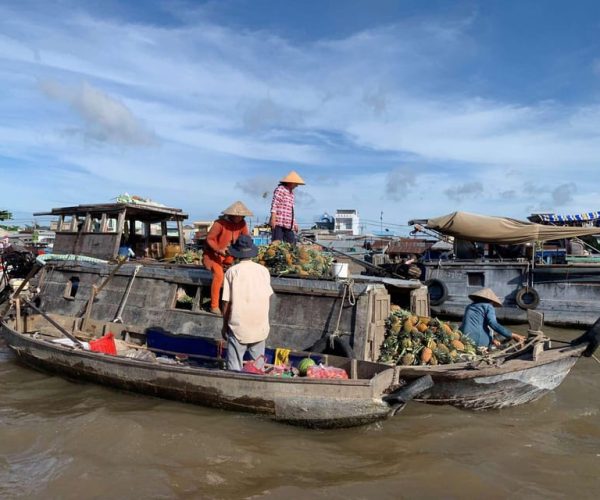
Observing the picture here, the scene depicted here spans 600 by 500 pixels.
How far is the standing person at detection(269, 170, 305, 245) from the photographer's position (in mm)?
8570

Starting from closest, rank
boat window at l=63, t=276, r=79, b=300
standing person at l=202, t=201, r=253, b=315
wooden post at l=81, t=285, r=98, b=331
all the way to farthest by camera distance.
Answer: standing person at l=202, t=201, r=253, b=315, wooden post at l=81, t=285, r=98, b=331, boat window at l=63, t=276, r=79, b=300

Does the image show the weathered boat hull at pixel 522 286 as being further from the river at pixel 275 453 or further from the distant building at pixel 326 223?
→ the distant building at pixel 326 223

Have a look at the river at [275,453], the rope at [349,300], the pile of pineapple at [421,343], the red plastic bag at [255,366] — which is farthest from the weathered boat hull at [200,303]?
the river at [275,453]

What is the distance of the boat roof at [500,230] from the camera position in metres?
14.8

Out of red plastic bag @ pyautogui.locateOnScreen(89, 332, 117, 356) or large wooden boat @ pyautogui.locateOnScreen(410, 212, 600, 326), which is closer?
red plastic bag @ pyautogui.locateOnScreen(89, 332, 117, 356)

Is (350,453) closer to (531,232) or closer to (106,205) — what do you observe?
(106,205)

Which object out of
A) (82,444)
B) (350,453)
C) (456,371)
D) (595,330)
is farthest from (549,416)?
(82,444)

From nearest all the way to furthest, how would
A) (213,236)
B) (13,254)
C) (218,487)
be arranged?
(218,487) < (213,236) < (13,254)

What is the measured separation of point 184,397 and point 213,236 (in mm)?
2372

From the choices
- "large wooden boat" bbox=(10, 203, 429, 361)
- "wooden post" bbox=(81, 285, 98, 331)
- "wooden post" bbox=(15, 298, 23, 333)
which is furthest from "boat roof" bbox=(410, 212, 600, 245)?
"wooden post" bbox=(15, 298, 23, 333)

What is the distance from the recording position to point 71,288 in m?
9.95

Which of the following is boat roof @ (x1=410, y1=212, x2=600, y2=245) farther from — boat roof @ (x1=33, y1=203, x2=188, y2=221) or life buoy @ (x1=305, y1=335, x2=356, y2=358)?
life buoy @ (x1=305, y1=335, x2=356, y2=358)

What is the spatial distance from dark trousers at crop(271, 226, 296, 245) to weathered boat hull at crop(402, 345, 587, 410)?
11.8ft

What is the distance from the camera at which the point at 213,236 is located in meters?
7.34
